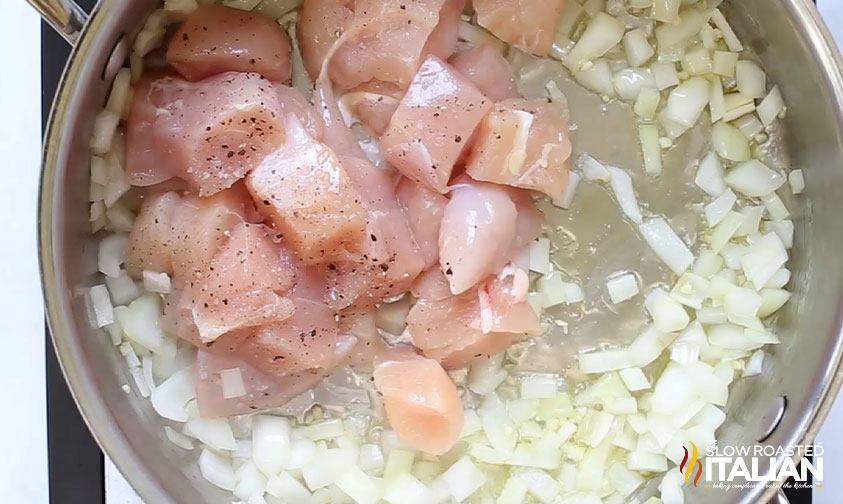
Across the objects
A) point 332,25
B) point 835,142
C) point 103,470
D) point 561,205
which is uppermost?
point 332,25

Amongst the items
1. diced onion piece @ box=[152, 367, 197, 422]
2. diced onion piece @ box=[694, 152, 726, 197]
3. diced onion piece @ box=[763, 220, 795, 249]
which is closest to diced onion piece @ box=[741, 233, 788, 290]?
diced onion piece @ box=[763, 220, 795, 249]

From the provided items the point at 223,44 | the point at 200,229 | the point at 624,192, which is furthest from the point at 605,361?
the point at 223,44

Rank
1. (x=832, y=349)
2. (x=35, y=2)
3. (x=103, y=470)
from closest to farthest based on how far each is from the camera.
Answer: (x=35, y=2) → (x=832, y=349) → (x=103, y=470)

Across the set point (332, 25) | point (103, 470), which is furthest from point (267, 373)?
point (332, 25)

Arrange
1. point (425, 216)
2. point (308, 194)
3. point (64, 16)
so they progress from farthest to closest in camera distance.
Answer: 1. point (425, 216)
2. point (308, 194)
3. point (64, 16)

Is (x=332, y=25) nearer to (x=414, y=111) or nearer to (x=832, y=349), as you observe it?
(x=414, y=111)

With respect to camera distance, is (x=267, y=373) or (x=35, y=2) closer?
(x=35, y=2)

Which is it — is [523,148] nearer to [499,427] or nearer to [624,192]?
[624,192]

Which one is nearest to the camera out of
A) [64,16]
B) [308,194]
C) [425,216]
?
[64,16]
